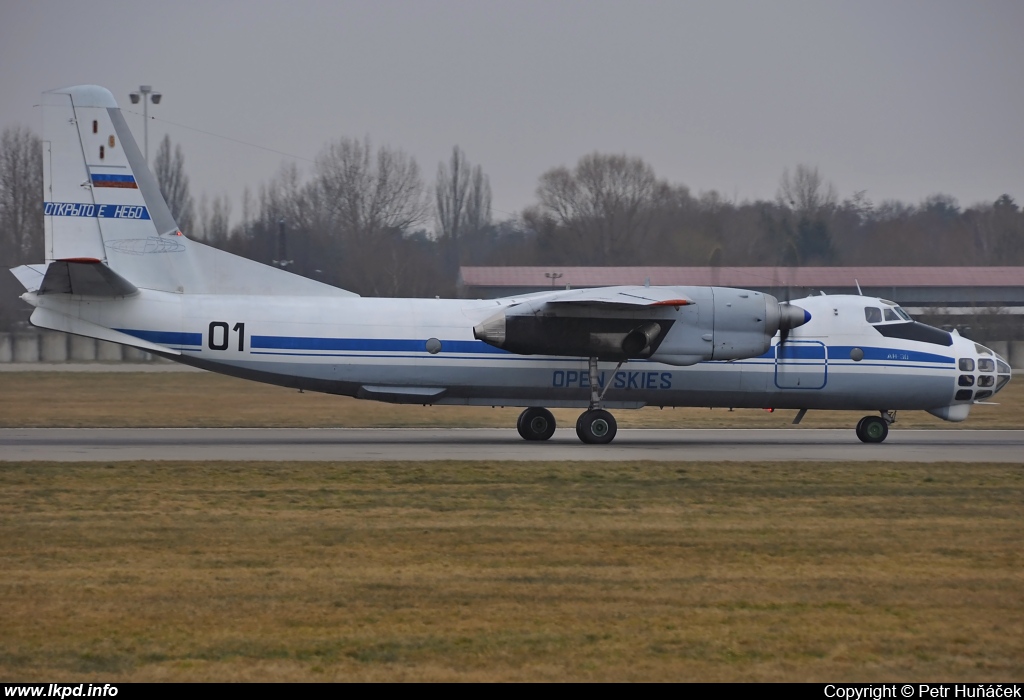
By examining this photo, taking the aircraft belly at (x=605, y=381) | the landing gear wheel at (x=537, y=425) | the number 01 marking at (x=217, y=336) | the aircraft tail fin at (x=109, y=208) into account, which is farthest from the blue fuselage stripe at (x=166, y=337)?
the landing gear wheel at (x=537, y=425)

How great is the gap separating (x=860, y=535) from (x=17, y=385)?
3311 centimetres

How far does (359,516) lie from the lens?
12859 millimetres

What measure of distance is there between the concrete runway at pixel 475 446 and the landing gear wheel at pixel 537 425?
1.13 ft

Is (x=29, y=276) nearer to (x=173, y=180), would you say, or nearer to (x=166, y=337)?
(x=166, y=337)

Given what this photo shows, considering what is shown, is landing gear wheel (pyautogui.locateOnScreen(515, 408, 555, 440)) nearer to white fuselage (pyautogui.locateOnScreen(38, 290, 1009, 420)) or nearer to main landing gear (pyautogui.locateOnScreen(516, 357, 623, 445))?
white fuselage (pyautogui.locateOnScreen(38, 290, 1009, 420))

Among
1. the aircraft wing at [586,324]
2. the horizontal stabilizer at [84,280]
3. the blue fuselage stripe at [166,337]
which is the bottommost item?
the blue fuselage stripe at [166,337]

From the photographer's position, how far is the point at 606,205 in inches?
1896

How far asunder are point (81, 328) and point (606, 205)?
104 ft

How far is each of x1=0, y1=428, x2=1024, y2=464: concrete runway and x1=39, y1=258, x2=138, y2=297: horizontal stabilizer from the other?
3.02 meters

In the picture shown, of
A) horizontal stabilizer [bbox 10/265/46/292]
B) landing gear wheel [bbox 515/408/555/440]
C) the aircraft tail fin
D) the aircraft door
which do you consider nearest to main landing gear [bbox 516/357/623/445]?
landing gear wheel [bbox 515/408/555/440]

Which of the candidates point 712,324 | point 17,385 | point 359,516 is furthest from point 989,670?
point 17,385

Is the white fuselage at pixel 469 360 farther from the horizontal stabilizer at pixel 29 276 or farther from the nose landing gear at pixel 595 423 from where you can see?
the horizontal stabilizer at pixel 29 276

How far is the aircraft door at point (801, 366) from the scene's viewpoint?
2188 cm
